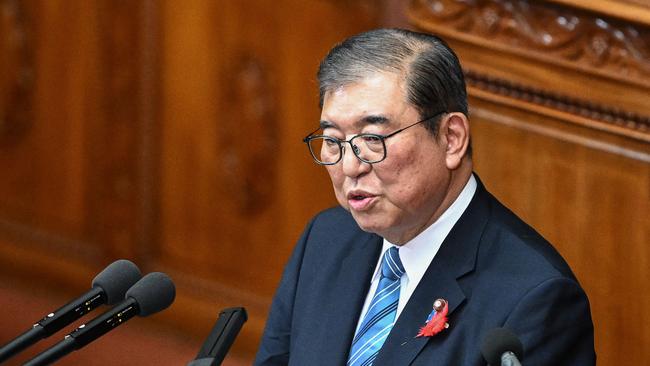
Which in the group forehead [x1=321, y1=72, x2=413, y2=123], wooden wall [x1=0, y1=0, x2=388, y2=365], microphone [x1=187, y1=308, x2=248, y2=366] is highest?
forehead [x1=321, y1=72, x2=413, y2=123]

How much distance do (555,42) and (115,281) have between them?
74.1 inches

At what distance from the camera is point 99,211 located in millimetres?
5539

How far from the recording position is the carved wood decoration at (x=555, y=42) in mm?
3928

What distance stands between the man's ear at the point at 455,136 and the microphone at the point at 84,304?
707 millimetres

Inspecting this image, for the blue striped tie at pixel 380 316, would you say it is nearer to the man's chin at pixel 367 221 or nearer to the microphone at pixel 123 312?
the man's chin at pixel 367 221

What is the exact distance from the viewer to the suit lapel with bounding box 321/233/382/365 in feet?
10.0

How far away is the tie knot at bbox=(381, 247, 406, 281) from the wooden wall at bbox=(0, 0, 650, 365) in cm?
111

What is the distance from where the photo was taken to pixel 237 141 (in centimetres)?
506

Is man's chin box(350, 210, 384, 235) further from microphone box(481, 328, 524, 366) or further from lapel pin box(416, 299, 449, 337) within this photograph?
microphone box(481, 328, 524, 366)

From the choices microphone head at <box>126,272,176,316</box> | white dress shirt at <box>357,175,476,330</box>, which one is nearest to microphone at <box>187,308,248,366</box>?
microphone head at <box>126,272,176,316</box>

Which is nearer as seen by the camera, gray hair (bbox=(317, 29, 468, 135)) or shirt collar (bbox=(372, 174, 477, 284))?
gray hair (bbox=(317, 29, 468, 135))

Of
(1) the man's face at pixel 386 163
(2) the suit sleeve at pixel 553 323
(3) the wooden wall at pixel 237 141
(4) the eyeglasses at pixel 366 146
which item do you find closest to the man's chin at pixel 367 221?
(1) the man's face at pixel 386 163

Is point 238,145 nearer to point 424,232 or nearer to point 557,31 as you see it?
point 557,31

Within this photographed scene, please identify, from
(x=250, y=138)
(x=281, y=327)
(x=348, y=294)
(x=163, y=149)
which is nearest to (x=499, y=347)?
(x=348, y=294)
